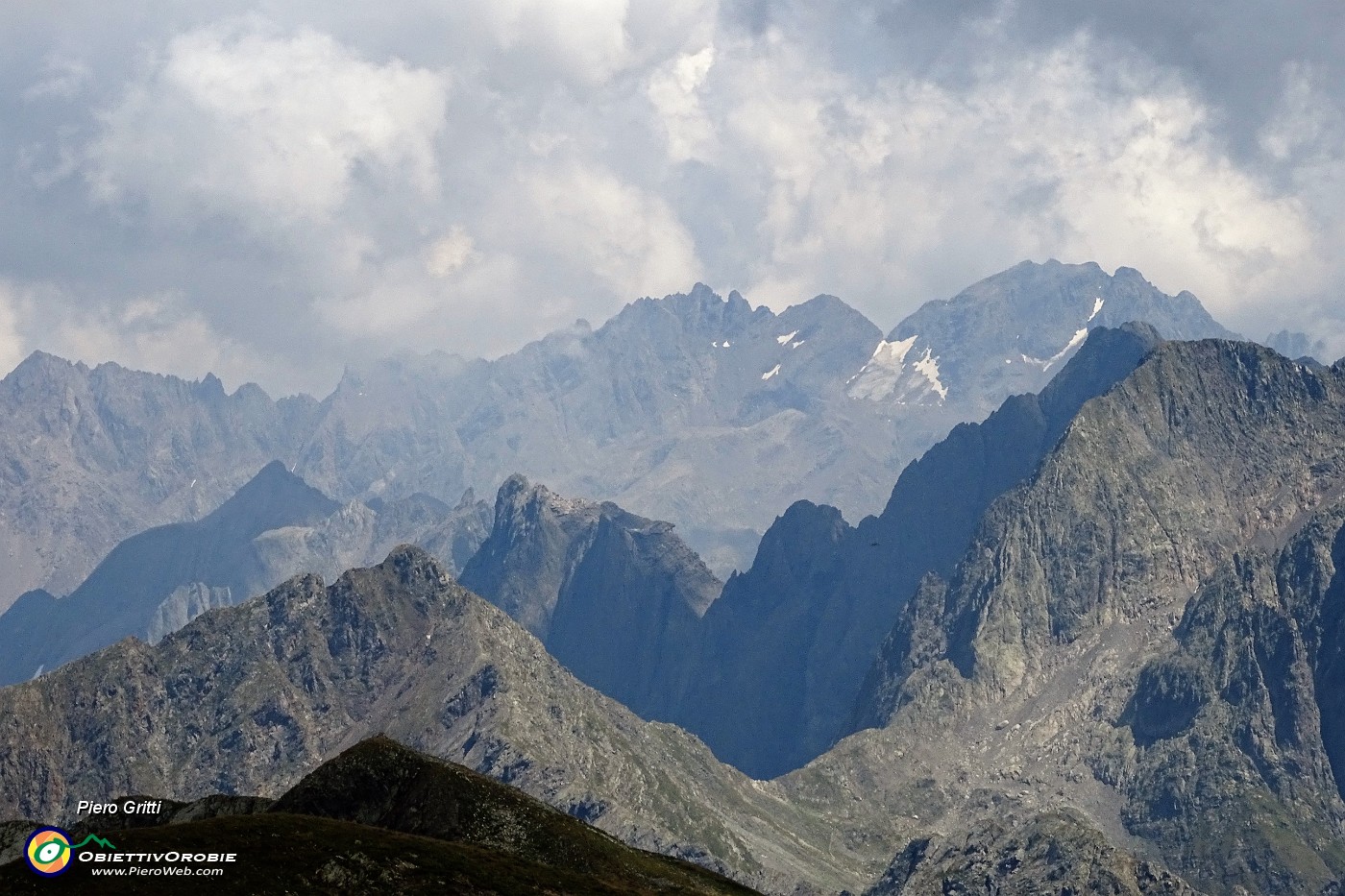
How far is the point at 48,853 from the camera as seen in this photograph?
184 meters

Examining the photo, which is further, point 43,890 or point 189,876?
point 189,876

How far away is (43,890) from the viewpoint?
181m

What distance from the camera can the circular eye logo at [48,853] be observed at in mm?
182875

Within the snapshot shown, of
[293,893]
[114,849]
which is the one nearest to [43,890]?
[114,849]

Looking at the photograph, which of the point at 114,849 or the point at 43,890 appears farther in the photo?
the point at 114,849

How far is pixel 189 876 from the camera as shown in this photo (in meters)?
193

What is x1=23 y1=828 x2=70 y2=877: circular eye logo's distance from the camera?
182875 mm

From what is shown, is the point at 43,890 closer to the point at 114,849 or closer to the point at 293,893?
the point at 114,849

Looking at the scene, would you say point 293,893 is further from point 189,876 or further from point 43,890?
point 43,890

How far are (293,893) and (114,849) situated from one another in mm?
19966

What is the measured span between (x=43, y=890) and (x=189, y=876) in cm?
1660

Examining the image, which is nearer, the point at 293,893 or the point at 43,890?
the point at 43,890

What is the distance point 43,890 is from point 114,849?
45.1 ft

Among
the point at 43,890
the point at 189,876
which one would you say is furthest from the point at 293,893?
the point at 43,890
